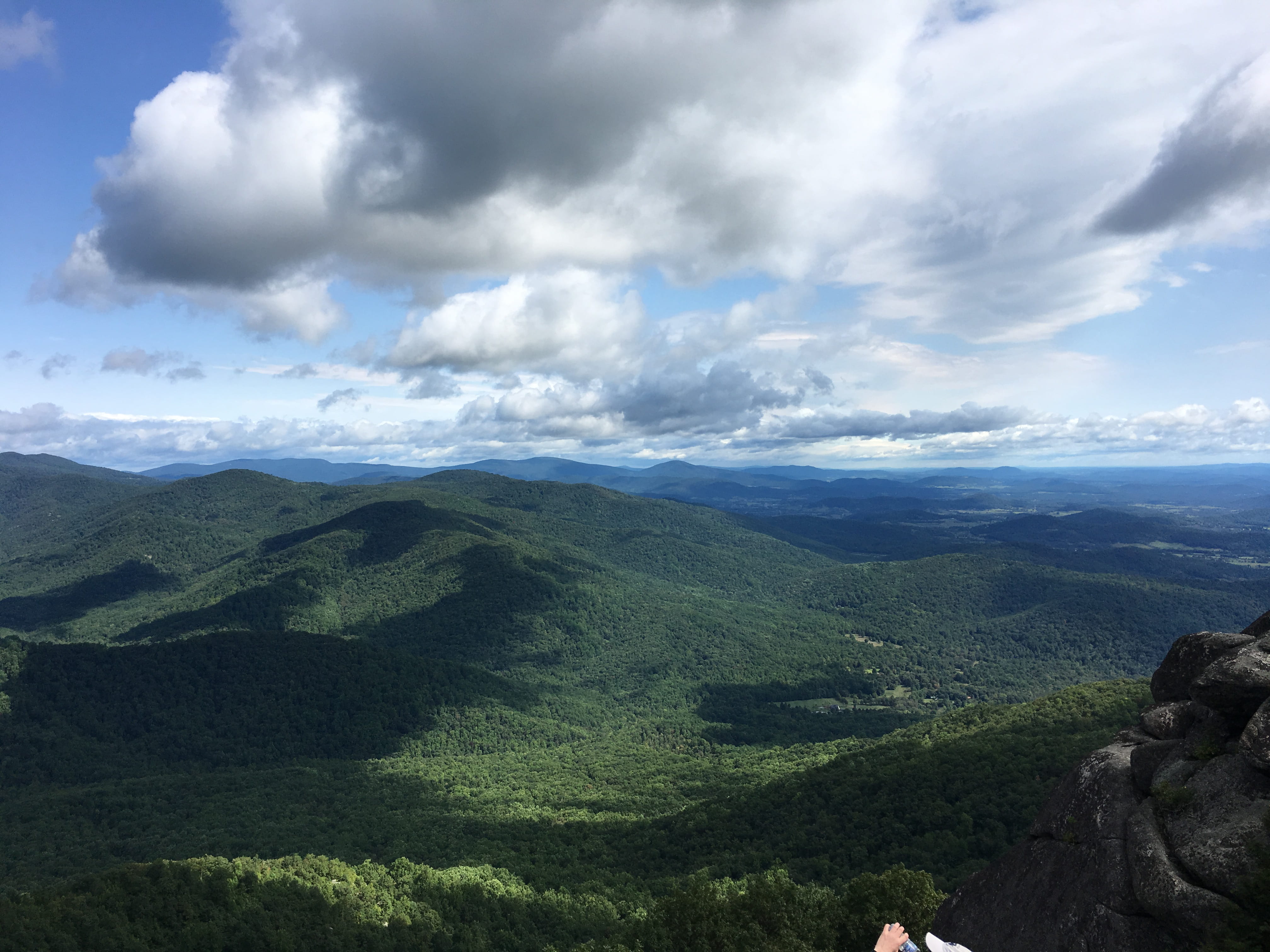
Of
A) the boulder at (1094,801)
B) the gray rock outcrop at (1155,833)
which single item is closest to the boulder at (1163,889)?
the gray rock outcrop at (1155,833)

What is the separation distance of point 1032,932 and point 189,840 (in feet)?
475

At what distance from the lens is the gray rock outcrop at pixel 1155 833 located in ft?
63.0

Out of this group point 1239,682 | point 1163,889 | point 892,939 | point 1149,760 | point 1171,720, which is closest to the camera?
point 892,939

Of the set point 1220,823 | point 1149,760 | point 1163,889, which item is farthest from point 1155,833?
point 1149,760

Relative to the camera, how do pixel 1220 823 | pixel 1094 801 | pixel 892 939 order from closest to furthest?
pixel 892 939
pixel 1220 823
pixel 1094 801

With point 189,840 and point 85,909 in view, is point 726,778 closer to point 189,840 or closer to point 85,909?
point 189,840

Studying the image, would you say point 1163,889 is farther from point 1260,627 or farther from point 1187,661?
point 1260,627

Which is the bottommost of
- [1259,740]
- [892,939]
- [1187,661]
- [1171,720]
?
[892,939]

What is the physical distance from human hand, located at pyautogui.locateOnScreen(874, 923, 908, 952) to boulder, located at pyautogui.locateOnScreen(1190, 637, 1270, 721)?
15.5m

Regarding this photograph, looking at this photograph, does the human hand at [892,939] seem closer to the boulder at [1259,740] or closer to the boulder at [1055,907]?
the boulder at [1055,907]

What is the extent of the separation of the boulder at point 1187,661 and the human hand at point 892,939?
689 inches

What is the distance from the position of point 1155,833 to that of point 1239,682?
6298mm

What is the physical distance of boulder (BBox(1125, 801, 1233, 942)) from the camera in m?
18.4

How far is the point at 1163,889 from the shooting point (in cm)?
1964
